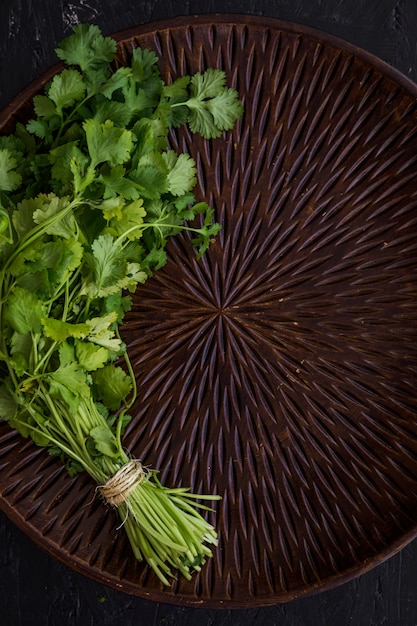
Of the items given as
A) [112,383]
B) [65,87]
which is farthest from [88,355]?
[65,87]

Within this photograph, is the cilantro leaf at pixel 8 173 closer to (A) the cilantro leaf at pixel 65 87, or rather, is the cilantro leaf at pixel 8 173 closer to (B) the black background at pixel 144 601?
(A) the cilantro leaf at pixel 65 87

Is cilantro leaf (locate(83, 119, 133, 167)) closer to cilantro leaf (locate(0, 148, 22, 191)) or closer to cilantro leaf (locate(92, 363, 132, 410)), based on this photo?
cilantro leaf (locate(0, 148, 22, 191))

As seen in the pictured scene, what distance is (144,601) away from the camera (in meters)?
1.27

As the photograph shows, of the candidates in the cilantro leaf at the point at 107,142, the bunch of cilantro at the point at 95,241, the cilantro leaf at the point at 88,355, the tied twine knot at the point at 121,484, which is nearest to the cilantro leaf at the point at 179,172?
the bunch of cilantro at the point at 95,241

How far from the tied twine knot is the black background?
296mm

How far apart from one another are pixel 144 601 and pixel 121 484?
34 cm

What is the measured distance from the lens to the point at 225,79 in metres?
1.08

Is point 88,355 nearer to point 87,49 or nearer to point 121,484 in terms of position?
point 121,484

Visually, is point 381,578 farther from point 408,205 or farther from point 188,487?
point 408,205

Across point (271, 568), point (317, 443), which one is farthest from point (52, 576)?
point (317, 443)

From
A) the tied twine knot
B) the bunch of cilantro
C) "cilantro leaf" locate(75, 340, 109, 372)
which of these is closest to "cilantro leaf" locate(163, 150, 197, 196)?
the bunch of cilantro

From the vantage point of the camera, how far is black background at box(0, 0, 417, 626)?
48.4 inches

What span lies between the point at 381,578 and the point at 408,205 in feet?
2.12

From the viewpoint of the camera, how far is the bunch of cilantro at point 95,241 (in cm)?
93
